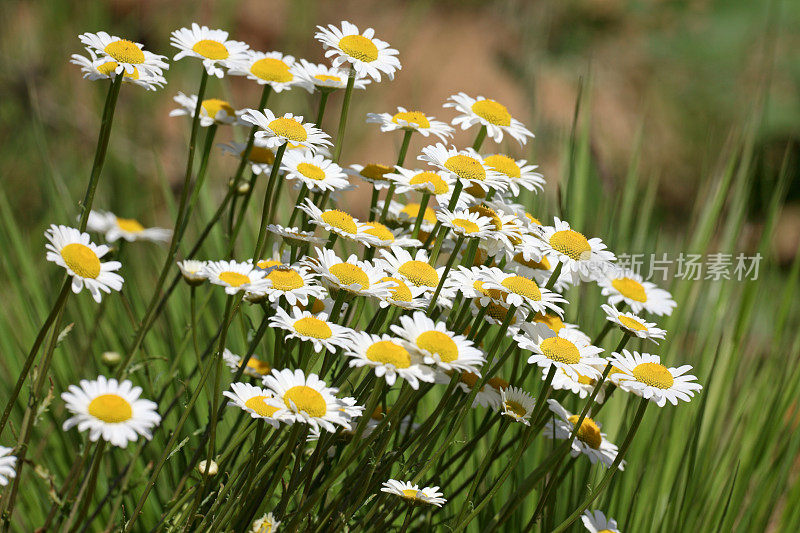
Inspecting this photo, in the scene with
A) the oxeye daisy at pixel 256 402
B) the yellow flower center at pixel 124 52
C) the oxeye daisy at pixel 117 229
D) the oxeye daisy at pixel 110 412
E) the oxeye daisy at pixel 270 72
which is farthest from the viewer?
the oxeye daisy at pixel 117 229

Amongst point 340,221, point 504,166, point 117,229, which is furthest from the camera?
point 117,229

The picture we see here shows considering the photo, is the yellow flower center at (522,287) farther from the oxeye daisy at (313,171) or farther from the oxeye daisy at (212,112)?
the oxeye daisy at (212,112)

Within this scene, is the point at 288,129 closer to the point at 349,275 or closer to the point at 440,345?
the point at 349,275

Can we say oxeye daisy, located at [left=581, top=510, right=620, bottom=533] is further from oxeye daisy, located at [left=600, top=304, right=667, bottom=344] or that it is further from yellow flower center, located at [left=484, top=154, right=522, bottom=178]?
yellow flower center, located at [left=484, top=154, right=522, bottom=178]

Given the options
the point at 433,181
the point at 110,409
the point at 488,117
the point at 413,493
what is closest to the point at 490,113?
the point at 488,117

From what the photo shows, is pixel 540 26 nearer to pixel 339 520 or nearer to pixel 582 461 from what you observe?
pixel 582 461

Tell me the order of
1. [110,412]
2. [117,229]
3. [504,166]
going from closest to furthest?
[110,412], [504,166], [117,229]

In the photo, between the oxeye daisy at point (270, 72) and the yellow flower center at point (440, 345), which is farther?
the oxeye daisy at point (270, 72)

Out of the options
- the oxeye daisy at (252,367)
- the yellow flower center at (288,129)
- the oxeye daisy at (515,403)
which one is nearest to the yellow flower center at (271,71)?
the yellow flower center at (288,129)
